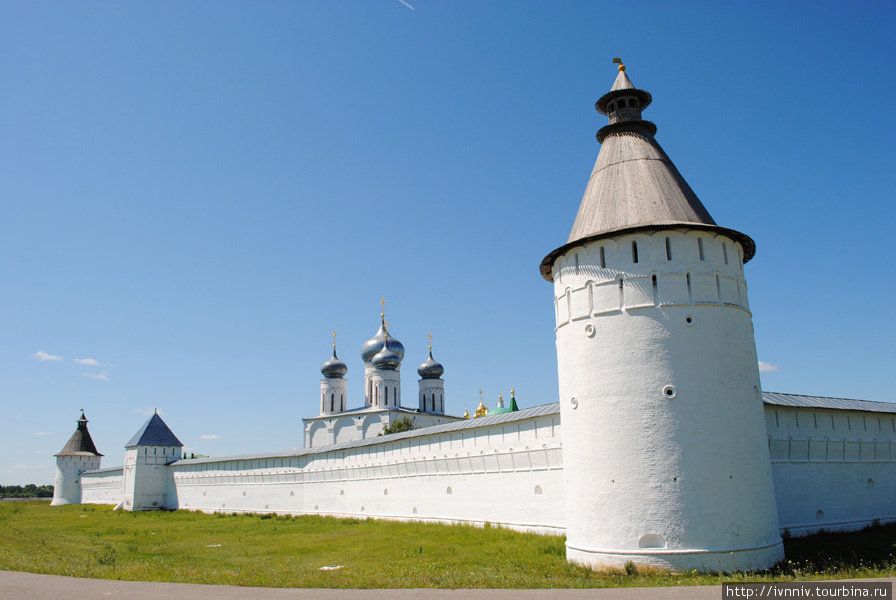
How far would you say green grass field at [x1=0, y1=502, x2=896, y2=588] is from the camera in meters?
9.37

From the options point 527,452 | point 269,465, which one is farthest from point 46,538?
point 527,452

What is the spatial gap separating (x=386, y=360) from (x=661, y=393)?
1331 inches

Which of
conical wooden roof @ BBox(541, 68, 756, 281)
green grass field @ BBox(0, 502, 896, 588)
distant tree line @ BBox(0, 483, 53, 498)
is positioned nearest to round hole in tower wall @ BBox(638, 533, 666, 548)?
green grass field @ BBox(0, 502, 896, 588)

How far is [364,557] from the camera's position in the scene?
13508 mm

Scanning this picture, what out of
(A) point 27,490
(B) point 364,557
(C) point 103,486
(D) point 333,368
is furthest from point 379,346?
(A) point 27,490

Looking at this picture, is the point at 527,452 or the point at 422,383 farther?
the point at 422,383

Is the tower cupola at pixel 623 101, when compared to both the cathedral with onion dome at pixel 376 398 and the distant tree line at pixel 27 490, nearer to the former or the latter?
the cathedral with onion dome at pixel 376 398

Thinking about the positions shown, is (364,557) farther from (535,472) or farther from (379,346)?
(379,346)

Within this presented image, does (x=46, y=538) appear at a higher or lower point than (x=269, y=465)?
lower

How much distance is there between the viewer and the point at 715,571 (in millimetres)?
9984

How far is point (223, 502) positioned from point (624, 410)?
87.9ft

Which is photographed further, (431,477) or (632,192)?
(431,477)

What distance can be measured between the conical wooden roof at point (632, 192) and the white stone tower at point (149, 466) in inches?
1300

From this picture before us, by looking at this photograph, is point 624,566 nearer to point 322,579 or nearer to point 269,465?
point 322,579
